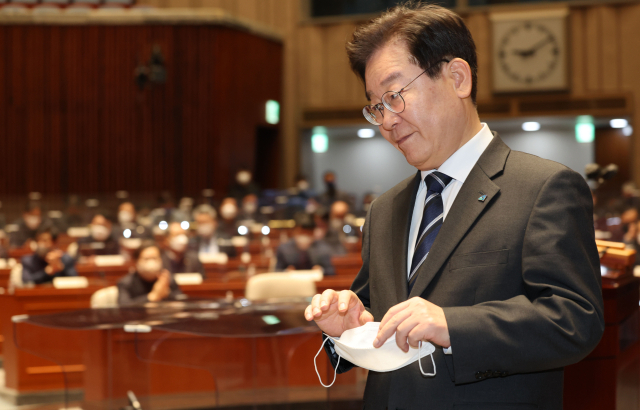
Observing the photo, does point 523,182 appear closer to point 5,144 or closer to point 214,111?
point 214,111

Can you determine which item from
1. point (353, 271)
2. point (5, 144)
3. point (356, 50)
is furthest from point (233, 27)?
point (356, 50)

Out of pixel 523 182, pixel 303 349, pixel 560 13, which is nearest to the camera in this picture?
pixel 523 182

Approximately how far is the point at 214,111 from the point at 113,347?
949 cm

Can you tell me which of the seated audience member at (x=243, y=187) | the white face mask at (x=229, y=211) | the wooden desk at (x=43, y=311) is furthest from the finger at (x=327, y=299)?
the seated audience member at (x=243, y=187)

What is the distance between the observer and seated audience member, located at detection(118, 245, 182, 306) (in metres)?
4.64

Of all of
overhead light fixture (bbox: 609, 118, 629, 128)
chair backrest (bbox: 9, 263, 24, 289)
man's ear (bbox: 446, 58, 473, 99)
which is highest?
overhead light fixture (bbox: 609, 118, 629, 128)

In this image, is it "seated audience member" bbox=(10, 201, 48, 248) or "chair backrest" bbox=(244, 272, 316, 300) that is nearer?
"chair backrest" bbox=(244, 272, 316, 300)

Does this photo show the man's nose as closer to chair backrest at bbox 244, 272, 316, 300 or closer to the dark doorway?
chair backrest at bbox 244, 272, 316, 300

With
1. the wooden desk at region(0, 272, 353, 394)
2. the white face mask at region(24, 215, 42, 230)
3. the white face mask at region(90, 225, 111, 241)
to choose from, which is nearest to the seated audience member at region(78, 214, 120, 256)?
the white face mask at region(90, 225, 111, 241)

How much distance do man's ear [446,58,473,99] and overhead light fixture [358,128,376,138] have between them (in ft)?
42.9

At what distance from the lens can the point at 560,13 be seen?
1248 centimetres

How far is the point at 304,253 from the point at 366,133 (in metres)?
7.82

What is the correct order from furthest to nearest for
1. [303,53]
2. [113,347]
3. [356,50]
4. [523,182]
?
[303,53], [113,347], [356,50], [523,182]

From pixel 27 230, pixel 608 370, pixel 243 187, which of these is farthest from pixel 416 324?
pixel 243 187
